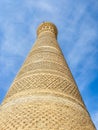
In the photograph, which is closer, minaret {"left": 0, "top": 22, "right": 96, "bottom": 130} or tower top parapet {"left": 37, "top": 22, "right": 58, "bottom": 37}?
minaret {"left": 0, "top": 22, "right": 96, "bottom": 130}

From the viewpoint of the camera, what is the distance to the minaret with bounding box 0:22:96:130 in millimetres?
4930

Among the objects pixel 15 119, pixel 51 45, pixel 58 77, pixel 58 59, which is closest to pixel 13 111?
pixel 15 119

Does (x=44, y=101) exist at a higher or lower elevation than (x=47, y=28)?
lower

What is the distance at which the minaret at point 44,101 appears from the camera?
16.2ft

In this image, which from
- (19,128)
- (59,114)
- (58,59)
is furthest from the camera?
(58,59)

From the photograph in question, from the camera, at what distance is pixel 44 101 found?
548 centimetres

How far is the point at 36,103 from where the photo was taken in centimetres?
541

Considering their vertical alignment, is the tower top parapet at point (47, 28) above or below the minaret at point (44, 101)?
above

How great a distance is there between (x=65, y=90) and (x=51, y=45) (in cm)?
279

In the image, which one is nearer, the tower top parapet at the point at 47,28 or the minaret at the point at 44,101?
the minaret at the point at 44,101

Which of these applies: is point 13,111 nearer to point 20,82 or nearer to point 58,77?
point 20,82

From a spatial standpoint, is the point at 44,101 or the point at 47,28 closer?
the point at 44,101

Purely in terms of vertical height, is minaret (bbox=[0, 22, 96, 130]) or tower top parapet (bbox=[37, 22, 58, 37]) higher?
tower top parapet (bbox=[37, 22, 58, 37])

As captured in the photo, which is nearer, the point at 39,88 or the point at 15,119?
the point at 15,119
